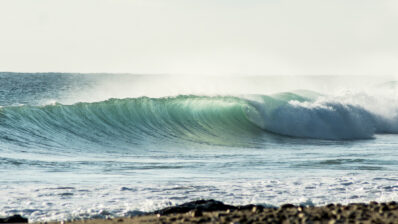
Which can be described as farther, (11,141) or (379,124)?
(379,124)

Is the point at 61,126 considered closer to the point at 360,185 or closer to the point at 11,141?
the point at 11,141

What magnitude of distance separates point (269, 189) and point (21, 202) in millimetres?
3456

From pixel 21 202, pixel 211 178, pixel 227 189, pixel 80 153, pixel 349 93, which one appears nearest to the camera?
pixel 21 202

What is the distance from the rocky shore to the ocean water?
0.58 meters

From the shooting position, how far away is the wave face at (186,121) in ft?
55.7

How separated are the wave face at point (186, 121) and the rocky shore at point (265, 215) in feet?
29.1

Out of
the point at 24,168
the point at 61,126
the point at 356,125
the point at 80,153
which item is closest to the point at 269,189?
the point at 24,168

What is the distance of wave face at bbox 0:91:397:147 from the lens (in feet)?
55.7

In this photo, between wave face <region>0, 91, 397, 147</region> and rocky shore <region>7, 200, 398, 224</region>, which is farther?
wave face <region>0, 91, 397, 147</region>

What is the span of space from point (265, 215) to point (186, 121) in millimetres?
15526

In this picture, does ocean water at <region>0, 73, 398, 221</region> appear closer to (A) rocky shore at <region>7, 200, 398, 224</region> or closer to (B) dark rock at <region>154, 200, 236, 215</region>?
(B) dark rock at <region>154, 200, 236, 215</region>

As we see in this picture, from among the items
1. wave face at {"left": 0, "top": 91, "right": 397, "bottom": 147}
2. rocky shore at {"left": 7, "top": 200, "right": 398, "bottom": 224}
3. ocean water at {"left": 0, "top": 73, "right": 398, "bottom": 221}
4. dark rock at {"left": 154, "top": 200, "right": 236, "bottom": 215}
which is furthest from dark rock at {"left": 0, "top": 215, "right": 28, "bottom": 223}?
wave face at {"left": 0, "top": 91, "right": 397, "bottom": 147}

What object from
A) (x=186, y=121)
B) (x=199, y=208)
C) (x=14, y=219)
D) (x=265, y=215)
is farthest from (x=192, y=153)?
(x=265, y=215)

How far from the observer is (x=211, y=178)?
31.9ft
